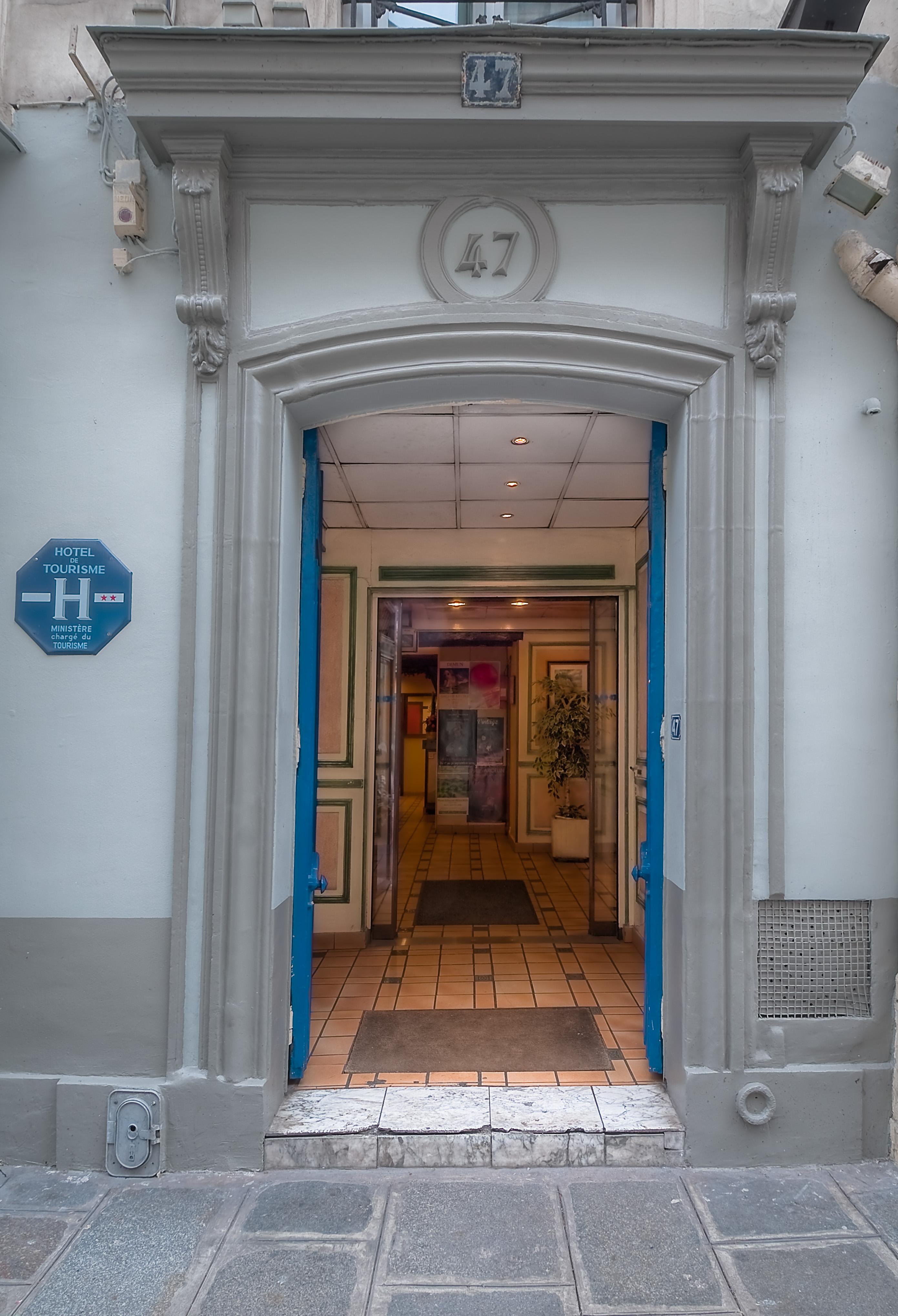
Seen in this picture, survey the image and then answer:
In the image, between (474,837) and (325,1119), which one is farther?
(474,837)

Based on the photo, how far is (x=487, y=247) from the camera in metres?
2.96

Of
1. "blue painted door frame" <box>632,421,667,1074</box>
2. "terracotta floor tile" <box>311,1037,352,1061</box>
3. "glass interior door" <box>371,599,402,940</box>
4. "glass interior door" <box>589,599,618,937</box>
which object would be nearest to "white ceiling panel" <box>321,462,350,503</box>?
"glass interior door" <box>371,599,402,940</box>

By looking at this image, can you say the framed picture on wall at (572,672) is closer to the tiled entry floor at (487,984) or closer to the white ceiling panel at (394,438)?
the tiled entry floor at (487,984)

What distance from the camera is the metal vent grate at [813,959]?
290cm

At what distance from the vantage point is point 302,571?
3.34 metres

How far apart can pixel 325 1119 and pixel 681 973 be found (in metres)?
1.40

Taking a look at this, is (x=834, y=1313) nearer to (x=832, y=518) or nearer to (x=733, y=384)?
(x=832, y=518)

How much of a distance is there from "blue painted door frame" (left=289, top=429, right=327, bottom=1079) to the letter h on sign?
2.61 feet

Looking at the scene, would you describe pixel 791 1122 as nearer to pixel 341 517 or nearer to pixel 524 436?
pixel 524 436

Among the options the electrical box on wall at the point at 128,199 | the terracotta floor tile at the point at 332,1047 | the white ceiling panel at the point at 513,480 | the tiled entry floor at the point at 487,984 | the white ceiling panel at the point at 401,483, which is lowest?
the tiled entry floor at the point at 487,984

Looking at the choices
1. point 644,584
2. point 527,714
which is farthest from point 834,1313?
point 527,714

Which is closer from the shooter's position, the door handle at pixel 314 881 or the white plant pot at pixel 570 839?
the door handle at pixel 314 881

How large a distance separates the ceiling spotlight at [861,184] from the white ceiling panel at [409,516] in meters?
2.73

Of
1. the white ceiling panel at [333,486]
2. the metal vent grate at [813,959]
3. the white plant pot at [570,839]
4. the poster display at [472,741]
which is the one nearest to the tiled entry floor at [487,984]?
the metal vent grate at [813,959]
